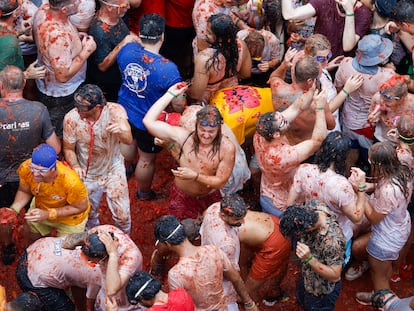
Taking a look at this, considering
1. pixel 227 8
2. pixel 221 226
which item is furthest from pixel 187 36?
pixel 221 226

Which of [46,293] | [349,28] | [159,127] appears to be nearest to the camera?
[46,293]

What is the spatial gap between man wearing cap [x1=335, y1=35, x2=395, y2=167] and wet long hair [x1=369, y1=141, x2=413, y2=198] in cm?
122

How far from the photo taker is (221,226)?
5508mm

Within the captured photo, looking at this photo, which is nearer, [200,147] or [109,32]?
[200,147]

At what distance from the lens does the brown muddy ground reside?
651 centimetres

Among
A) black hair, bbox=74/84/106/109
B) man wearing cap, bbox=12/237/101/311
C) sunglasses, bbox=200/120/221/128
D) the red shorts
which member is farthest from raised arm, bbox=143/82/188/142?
man wearing cap, bbox=12/237/101/311

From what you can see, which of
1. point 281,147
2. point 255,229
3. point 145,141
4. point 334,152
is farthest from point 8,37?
point 334,152

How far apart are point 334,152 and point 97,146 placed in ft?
7.01

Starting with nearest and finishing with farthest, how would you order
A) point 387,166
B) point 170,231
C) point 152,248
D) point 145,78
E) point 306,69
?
point 170,231
point 387,166
point 306,69
point 145,78
point 152,248

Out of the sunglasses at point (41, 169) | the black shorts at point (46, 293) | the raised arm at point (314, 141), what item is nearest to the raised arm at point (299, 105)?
the raised arm at point (314, 141)

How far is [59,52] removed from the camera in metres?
6.63

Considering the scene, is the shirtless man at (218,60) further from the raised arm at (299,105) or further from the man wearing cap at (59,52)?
the man wearing cap at (59,52)

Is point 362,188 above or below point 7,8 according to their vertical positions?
below

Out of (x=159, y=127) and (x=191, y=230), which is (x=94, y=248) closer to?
(x=191, y=230)
